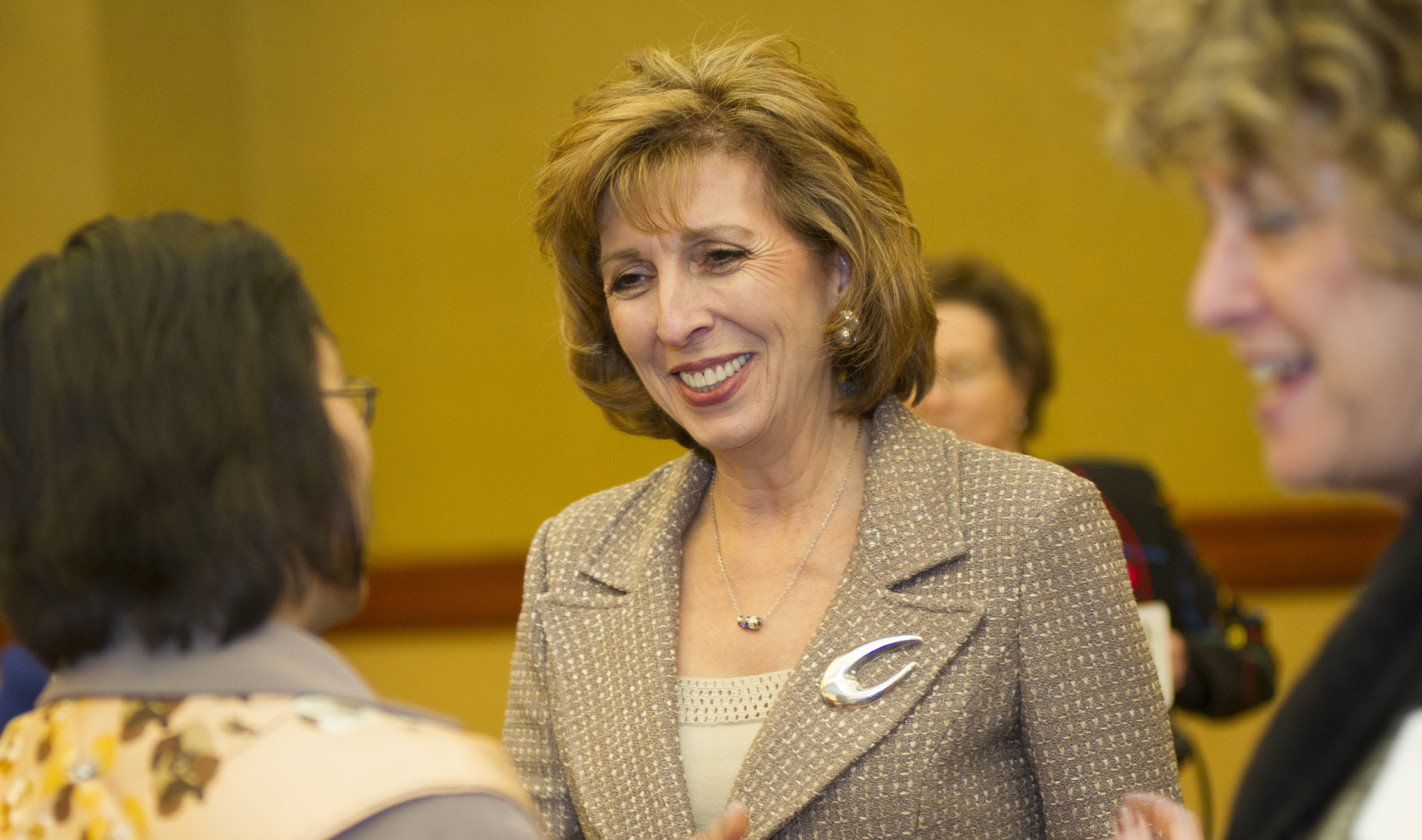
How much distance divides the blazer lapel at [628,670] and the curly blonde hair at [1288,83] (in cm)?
114

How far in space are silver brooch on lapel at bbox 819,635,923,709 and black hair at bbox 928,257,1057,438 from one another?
4.87 ft

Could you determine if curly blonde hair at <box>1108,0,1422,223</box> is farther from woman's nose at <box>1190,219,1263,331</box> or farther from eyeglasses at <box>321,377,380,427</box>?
eyeglasses at <box>321,377,380,427</box>

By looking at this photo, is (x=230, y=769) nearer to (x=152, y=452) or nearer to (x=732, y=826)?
(x=152, y=452)

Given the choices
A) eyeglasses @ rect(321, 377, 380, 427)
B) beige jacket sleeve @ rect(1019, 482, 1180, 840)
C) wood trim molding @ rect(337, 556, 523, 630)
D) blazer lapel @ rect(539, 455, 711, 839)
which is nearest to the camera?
eyeglasses @ rect(321, 377, 380, 427)

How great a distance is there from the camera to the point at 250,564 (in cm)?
104

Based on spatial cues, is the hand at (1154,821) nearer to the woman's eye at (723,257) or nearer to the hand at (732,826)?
A: the hand at (732,826)

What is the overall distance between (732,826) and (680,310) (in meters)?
0.75

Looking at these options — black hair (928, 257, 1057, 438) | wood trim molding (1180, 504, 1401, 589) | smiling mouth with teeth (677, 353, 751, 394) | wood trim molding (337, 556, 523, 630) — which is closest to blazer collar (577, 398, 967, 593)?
smiling mouth with teeth (677, 353, 751, 394)

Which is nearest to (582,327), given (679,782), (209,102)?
(679,782)

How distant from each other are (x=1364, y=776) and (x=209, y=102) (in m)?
4.67

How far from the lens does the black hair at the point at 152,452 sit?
40.2 inches

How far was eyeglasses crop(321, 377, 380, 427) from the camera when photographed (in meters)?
1.14

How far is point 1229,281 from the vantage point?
958 millimetres

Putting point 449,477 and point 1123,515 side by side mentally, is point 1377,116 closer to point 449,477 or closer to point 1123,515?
point 1123,515
